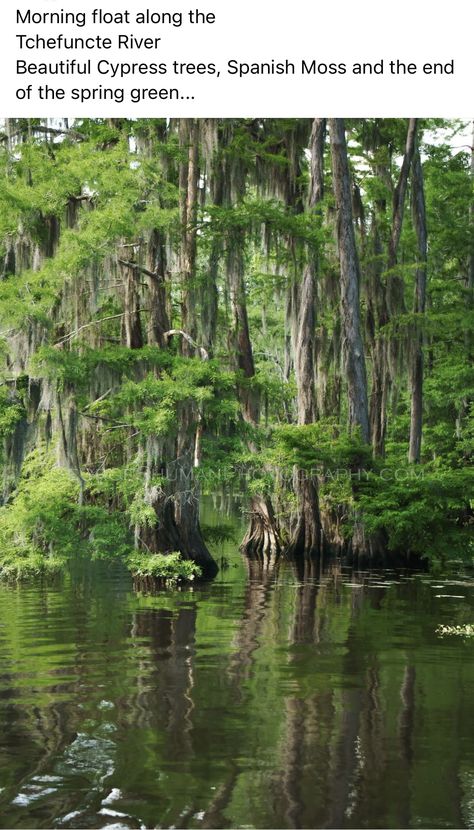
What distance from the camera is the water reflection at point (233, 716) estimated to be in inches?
224

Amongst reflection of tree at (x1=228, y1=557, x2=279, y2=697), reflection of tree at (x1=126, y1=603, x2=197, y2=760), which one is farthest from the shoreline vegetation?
reflection of tree at (x1=126, y1=603, x2=197, y2=760)

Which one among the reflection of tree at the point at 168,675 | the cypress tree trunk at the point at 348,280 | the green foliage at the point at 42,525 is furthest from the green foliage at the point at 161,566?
the cypress tree trunk at the point at 348,280

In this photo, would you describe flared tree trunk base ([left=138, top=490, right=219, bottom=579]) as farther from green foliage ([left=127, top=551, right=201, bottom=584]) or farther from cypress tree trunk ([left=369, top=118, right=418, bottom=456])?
cypress tree trunk ([left=369, top=118, right=418, bottom=456])

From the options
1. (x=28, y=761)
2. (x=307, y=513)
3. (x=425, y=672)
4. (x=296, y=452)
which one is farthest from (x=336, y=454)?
(x=28, y=761)

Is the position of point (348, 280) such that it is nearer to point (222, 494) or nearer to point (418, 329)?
point (418, 329)

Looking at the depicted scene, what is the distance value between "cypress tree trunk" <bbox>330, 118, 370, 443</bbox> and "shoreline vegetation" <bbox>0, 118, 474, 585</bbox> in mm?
31

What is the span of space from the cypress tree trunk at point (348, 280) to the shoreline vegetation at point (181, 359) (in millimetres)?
31

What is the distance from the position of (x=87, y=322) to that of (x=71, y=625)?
16.4 ft

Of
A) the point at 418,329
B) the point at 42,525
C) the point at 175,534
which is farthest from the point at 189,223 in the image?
the point at 418,329

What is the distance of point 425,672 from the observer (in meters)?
9.34

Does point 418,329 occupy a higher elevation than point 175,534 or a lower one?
higher

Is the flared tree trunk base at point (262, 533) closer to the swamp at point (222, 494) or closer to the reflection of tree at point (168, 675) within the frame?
the swamp at point (222, 494)

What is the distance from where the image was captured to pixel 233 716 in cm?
763

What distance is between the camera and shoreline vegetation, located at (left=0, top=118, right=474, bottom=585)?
14.4m
